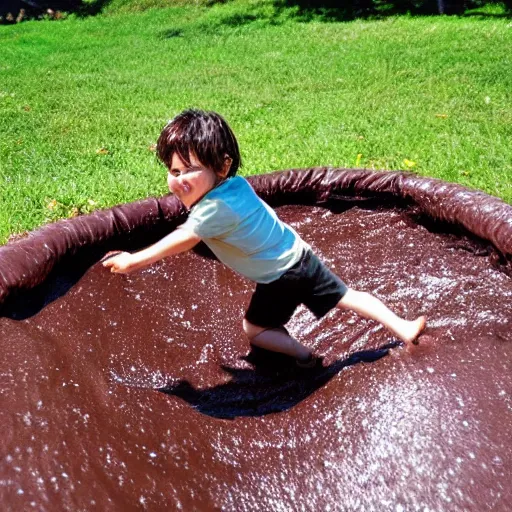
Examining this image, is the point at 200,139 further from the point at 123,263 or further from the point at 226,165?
the point at 123,263

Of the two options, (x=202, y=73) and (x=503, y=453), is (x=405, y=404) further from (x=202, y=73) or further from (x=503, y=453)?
(x=202, y=73)

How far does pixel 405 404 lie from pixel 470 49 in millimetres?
6127

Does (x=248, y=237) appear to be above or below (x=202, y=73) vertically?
above

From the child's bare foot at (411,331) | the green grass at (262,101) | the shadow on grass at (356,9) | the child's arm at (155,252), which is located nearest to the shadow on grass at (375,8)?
the shadow on grass at (356,9)

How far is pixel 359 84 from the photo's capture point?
638 centimetres

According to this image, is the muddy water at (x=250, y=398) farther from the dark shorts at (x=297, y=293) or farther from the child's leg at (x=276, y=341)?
the dark shorts at (x=297, y=293)

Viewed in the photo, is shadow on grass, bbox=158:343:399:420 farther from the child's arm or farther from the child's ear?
the child's ear

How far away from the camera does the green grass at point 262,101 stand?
408 cm

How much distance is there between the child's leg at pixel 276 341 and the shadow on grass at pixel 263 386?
0.10m

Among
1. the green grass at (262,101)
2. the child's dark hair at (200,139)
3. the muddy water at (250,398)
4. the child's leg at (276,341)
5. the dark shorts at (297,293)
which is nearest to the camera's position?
the muddy water at (250,398)

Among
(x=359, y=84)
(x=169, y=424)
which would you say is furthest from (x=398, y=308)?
(x=359, y=84)

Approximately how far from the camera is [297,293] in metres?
2.39

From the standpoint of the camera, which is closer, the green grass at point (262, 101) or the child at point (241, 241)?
the child at point (241, 241)

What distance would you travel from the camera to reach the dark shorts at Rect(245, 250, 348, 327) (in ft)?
7.72
